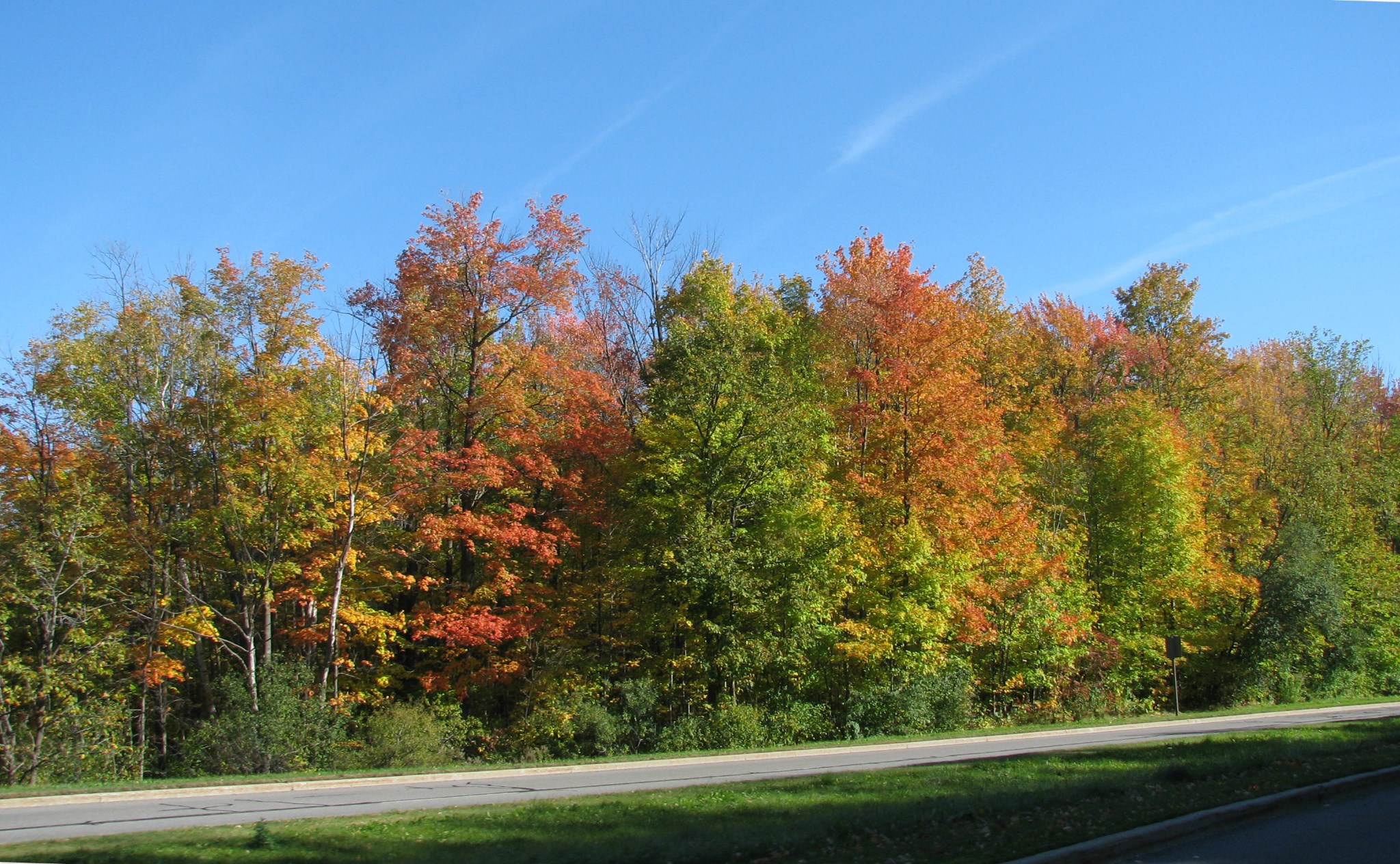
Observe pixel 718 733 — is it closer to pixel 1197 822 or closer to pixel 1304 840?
pixel 1197 822

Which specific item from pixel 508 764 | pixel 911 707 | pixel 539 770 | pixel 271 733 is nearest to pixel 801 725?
pixel 911 707

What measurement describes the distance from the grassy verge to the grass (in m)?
5.76

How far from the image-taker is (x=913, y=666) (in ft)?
90.6

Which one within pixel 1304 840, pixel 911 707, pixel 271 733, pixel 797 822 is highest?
pixel 797 822

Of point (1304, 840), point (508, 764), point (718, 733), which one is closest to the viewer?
point (1304, 840)

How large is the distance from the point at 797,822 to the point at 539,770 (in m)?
9.53

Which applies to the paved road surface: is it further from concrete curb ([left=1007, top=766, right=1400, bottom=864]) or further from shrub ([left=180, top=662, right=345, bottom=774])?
shrub ([left=180, top=662, right=345, bottom=774])

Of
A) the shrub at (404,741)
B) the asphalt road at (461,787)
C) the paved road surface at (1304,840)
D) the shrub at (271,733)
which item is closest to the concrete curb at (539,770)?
the asphalt road at (461,787)

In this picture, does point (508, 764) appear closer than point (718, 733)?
Yes

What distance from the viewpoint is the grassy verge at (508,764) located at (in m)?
15.4

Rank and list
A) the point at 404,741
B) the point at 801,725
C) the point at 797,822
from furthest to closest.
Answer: the point at 801,725 → the point at 404,741 → the point at 797,822

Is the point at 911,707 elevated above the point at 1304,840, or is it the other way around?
the point at 1304,840

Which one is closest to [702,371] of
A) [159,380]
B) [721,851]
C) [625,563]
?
[625,563]

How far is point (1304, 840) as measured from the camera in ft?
29.1
